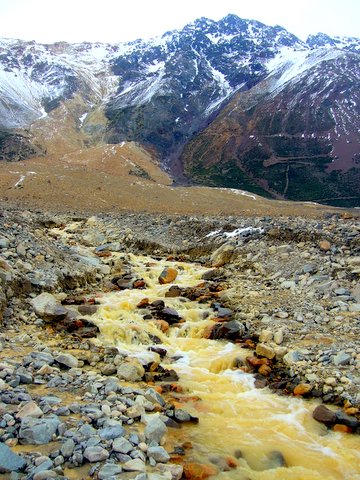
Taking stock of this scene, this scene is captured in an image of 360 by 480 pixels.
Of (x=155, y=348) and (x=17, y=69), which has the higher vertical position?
(x=17, y=69)

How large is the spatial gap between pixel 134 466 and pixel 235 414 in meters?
3.55

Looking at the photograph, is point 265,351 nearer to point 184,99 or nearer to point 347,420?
point 347,420

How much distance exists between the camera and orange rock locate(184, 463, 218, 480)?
256 inches

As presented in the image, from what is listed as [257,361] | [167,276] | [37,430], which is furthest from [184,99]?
[37,430]

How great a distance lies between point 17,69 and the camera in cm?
15688

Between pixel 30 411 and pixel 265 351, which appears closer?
pixel 30 411

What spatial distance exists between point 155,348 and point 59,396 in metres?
4.25

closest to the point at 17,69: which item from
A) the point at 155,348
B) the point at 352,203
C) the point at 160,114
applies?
the point at 160,114

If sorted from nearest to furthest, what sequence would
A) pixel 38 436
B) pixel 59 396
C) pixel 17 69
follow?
pixel 38 436 → pixel 59 396 → pixel 17 69

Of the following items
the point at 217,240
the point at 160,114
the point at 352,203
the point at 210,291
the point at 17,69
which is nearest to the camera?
the point at 210,291

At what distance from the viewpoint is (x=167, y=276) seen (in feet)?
61.8

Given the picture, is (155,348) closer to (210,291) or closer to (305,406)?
(305,406)

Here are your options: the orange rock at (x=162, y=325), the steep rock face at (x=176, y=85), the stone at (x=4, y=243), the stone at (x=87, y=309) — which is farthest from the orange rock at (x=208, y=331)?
the steep rock face at (x=176, y=85)

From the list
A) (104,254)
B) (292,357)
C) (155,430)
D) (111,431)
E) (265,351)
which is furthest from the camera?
(104,254)
